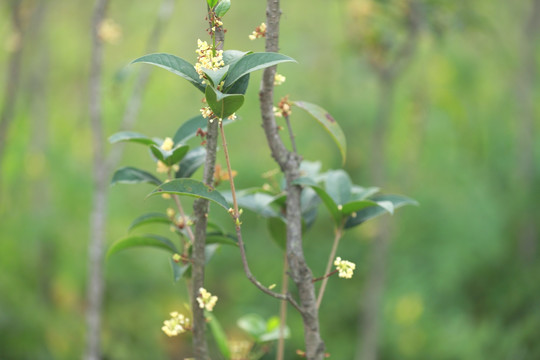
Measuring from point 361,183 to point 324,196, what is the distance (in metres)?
1.92

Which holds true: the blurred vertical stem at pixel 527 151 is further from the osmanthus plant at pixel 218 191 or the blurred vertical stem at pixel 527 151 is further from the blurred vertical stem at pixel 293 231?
the blurred vertical stem at pixel 293 231

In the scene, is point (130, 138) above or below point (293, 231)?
above

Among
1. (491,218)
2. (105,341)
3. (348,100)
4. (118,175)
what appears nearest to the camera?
(118,175)

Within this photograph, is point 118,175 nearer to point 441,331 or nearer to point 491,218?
point 441,331

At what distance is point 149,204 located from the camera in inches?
105

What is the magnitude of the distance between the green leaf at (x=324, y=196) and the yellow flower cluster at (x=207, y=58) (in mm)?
188

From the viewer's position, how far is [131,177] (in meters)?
0.73

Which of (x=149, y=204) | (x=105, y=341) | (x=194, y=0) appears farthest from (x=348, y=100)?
(x=105, y=341)

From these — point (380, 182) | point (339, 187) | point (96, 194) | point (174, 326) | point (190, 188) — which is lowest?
point (174, 326)

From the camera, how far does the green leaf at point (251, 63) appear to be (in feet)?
1.72

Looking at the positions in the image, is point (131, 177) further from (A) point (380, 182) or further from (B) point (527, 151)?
(B) point (527, 151)

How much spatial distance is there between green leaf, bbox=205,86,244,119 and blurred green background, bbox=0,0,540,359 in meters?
1.19

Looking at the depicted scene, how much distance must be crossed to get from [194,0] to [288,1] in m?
0.65

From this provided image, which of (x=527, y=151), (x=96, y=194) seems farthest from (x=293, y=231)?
(x=527, y=151)
